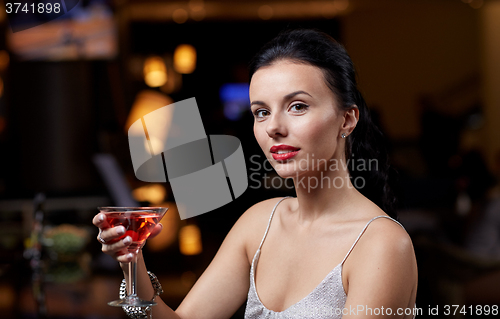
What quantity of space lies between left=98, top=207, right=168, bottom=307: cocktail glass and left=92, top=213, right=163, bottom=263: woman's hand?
1 cm

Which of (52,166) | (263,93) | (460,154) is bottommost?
(460,154)

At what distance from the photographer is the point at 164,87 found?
10977 mm

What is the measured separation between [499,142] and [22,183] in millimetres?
7924

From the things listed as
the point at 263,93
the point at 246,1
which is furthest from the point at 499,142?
the point at 263,93

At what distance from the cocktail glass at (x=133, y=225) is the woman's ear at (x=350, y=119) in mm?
488

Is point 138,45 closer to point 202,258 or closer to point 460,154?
point 460,154

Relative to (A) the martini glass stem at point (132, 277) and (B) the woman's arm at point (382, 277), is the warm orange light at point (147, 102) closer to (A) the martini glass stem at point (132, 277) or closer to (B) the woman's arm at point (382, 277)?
(A) the martini glass stem at point (132, 277)

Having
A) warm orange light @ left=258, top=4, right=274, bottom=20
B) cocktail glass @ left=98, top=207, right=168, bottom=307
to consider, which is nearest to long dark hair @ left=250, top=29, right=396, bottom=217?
cocktail glass @ left=98, top=207, right=168, bottom=307

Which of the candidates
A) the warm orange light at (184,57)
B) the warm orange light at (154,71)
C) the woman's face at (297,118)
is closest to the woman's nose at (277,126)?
the woman's face at (297,118)

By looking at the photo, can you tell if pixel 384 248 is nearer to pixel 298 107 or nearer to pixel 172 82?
pixel 298 107

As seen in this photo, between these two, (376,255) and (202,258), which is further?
(202,258)

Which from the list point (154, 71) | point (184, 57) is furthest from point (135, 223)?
point (184, 57)

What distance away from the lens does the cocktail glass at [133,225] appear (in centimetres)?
104

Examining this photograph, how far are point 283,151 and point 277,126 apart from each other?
0.06m
